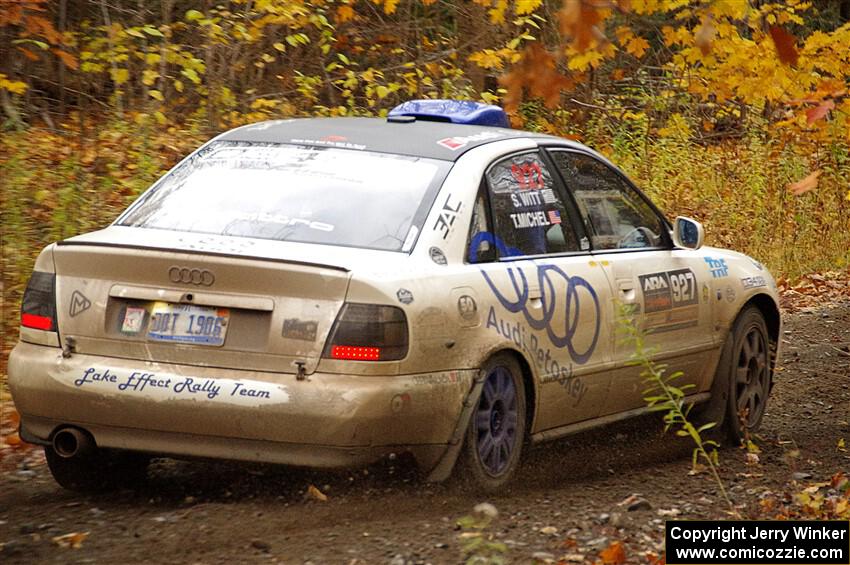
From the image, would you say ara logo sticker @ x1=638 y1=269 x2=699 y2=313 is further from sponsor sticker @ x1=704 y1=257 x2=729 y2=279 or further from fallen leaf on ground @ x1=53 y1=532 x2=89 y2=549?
fallen leaf on ground @ x1=53 y1=532 x2=89 y2=549

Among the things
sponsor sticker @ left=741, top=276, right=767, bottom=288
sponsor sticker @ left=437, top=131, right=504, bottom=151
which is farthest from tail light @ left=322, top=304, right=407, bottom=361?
sponsor sticker @ left=741, top=276, right=767, bottom=288

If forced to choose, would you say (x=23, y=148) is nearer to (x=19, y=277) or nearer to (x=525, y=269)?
(x=19, y=277)

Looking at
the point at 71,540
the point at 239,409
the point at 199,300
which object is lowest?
the point at 71,540

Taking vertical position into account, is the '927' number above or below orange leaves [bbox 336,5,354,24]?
below

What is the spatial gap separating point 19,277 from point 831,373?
588cm

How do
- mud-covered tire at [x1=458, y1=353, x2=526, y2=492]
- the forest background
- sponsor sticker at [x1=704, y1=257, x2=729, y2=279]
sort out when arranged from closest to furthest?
mud-covered tire at [x1=458, y1=353, x2=526, y2=492] < sponsor sticker at [x1=704, y1=257, x2=729, y2=279] < the forest background

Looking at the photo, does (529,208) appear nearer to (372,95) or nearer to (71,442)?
(71,442)

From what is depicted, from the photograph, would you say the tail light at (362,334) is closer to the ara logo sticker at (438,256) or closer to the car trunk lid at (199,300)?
the car trunk lid at (199,300)

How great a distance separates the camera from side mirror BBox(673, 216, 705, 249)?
7.53 metres

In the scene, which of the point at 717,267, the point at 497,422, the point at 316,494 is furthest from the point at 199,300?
the point at 717,267

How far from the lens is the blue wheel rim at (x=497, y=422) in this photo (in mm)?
5809

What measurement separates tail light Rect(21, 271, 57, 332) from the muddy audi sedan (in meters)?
Result: 0.01

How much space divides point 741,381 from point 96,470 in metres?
3.85

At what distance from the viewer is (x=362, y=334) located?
5172mm
